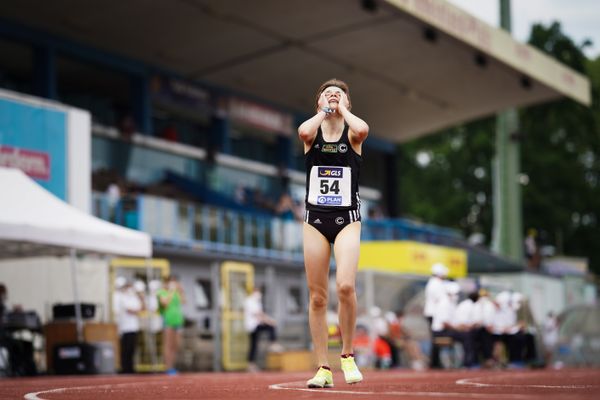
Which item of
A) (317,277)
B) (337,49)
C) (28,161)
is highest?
(337,49)

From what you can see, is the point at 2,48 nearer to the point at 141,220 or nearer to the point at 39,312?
the point at 141,220

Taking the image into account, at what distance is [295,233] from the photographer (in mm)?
35656

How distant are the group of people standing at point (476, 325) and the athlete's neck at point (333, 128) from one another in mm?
13700

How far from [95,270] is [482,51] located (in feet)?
61.7

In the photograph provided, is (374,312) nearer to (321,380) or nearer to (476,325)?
(476,325)

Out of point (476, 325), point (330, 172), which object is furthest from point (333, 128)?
point (476, 325)

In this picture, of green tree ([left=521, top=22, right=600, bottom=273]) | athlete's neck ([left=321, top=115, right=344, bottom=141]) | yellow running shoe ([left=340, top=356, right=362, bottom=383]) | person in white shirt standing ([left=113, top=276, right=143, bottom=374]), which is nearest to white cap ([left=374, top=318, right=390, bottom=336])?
person in white shirt standing ([left=113, top=276, right=143, bottom=374])

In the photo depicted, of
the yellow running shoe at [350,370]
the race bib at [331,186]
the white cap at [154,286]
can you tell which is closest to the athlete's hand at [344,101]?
the race bib at [331,186]

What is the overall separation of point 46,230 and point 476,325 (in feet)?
34.4

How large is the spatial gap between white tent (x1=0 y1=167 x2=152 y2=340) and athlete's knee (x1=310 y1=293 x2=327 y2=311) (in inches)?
373

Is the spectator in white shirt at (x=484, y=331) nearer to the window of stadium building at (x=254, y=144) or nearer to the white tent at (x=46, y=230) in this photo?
the white tent at (x=46, y=230)

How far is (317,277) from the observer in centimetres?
1002

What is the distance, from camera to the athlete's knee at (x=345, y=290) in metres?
9.97

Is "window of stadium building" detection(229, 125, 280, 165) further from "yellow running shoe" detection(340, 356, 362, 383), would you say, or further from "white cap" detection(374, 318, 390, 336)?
"yellow running shoe" detection(340, 356, 362, 383)
